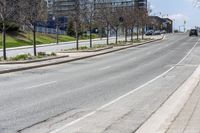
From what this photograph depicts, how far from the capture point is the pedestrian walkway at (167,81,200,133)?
9.85m

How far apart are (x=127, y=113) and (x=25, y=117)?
8.16ft

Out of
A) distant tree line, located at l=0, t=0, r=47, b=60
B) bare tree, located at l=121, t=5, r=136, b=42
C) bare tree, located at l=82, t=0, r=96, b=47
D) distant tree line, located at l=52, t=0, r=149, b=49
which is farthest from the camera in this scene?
bare tree, located at l=121, t=5, r=136, b=42

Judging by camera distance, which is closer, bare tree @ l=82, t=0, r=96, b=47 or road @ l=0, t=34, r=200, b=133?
road @ l=0, t=34, r=200, b=133

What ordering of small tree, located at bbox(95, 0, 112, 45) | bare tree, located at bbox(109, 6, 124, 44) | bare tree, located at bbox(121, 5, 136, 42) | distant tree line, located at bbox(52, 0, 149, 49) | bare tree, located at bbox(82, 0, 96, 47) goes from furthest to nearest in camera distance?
1. bare tree, located at bbox(121, 5, 136, 42)
2. bare tree, located at bbox(109, 6, 124, 44)
3. small tree, located at bbox(95, 0, 112, 45)
4. bare tree, located at bbox(82, 0, 96, 47)
5. distant tree line, located at bbox(52, 0, 149, 49)

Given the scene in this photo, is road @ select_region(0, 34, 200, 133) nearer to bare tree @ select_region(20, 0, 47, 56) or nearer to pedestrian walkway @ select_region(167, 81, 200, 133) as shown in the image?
pedestrian walkway @ select_region(167, 81, 200, 133)

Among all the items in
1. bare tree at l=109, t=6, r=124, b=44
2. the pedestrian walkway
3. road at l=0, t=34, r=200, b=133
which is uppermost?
bare tree at l=109, t=6, r=124, b=44

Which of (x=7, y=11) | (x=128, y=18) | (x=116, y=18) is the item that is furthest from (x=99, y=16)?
(x=7, y=11)

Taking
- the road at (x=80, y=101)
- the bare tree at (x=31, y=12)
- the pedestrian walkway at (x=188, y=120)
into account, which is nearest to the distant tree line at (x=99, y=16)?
the bare tree at (x=31, y=12)

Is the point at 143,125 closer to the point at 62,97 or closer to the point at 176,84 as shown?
the point at 62,97

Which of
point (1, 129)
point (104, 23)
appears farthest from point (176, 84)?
point (104, 23)

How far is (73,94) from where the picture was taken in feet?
56.0

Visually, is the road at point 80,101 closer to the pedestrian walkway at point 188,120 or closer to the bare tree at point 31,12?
the pedestrian walkway at point 188,120

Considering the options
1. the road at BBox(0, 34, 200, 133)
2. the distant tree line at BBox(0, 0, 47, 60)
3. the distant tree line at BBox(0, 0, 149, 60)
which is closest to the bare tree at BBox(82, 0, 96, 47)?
the distant tree line at BBox(0, 0, 149, 60)

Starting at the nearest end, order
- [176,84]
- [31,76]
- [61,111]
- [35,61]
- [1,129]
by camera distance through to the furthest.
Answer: [1,129], [61,111], [176,84], [31,76], [35,61]
